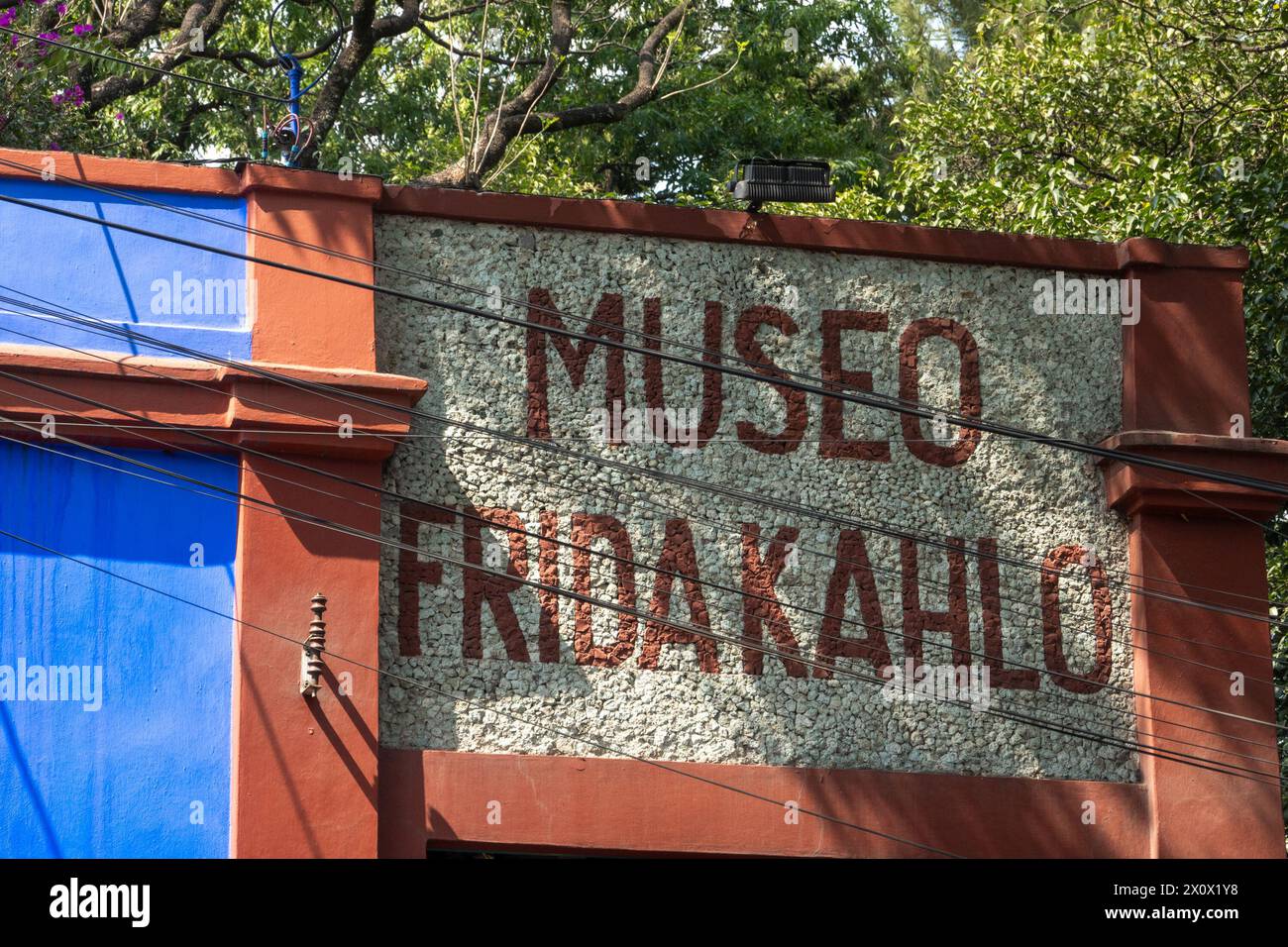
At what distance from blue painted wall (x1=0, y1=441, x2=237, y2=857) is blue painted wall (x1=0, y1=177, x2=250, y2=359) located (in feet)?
2.44

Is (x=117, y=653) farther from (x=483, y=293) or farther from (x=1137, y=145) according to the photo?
(x=1137, y=145)

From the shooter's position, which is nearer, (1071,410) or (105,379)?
(105,379)

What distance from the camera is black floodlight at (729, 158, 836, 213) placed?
11094 millimetres

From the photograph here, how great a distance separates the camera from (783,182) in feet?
36.5

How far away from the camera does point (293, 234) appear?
1038cm

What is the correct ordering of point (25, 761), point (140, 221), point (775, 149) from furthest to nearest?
point (775, 149)
point (140, 221)
point (25, 761)

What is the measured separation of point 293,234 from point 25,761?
3455 millimetres

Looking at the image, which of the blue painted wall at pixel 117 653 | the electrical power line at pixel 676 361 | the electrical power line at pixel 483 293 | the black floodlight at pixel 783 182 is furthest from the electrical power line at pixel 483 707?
the black floodlight at pixel 783 182

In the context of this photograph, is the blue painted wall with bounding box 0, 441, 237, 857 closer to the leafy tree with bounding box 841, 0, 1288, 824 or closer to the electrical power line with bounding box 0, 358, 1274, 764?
the electrical power line with bounding box 0, 358, 1274, 764

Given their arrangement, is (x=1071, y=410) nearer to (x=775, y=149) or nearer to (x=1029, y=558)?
(x=1029, y=558)

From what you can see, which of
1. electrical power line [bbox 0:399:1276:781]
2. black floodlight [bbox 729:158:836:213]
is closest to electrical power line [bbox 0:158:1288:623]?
electrical power line [bbox 0:399:1276:781]

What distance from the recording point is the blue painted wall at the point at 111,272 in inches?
392

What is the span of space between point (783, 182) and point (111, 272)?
4253mm

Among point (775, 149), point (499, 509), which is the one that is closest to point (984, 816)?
point (499, 509)
